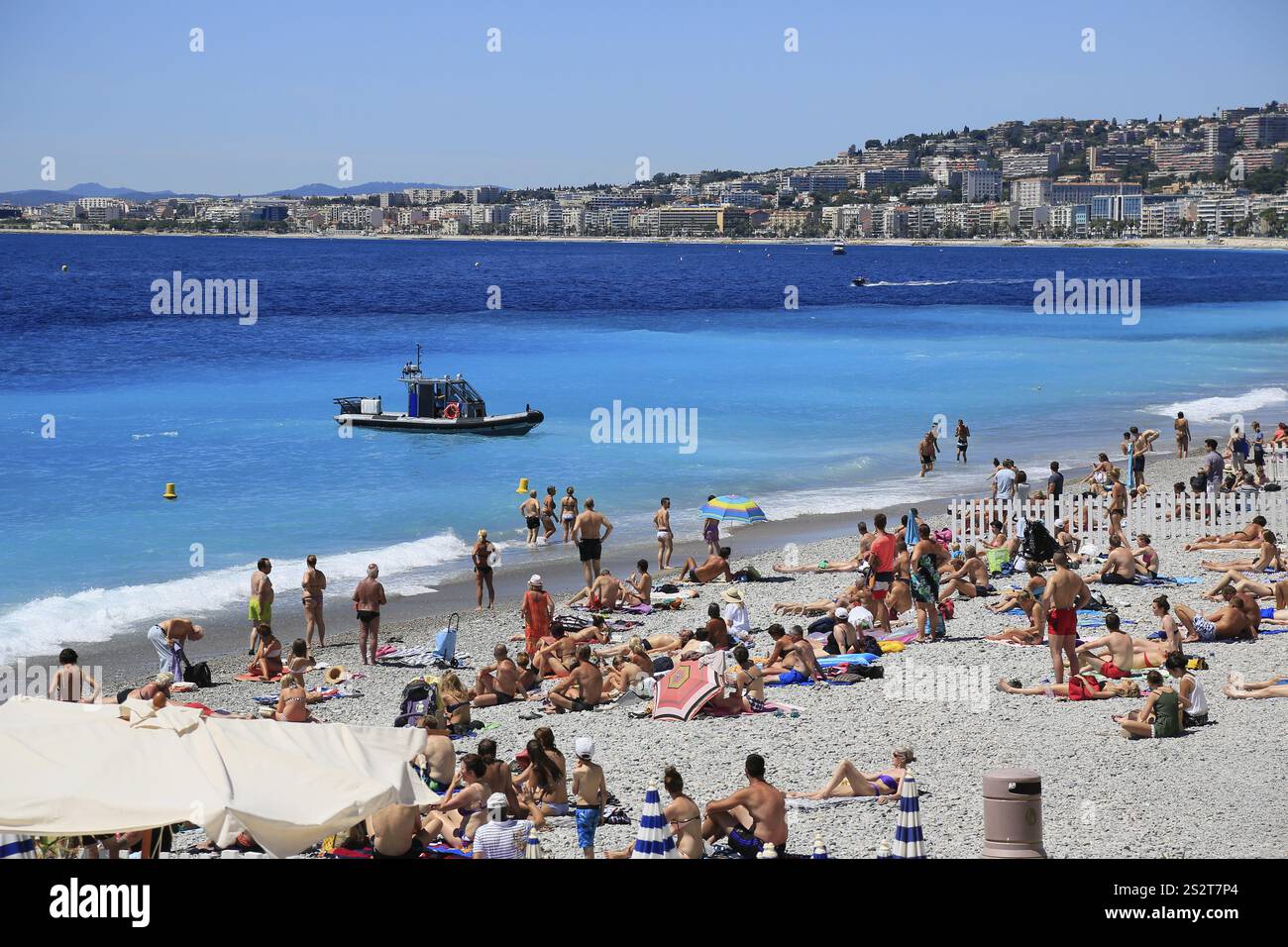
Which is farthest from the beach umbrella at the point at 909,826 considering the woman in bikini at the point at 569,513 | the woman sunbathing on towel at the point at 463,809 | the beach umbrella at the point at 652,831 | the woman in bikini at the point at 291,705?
the woman in bikini at the point at 569,513

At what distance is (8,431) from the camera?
38.4m

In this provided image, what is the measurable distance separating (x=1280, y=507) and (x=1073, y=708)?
957cm

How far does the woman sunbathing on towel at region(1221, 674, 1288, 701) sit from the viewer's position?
12.3m

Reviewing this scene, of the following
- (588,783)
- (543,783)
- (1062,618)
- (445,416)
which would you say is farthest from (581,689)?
(445,416)

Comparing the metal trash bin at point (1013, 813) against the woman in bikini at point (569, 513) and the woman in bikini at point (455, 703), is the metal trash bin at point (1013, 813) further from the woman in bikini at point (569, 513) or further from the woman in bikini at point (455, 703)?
the woman in bikini at point (569, 513)

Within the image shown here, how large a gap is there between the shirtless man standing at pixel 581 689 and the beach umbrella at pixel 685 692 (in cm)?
63

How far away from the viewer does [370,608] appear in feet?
52.9

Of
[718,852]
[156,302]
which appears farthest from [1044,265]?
[718,852]

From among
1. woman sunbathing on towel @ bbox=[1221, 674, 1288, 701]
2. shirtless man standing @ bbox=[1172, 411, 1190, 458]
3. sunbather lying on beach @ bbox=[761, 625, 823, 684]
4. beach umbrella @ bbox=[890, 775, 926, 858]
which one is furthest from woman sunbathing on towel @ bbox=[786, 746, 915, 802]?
shirtless man standing @ bbox=[1172, 411, 1190, 458]

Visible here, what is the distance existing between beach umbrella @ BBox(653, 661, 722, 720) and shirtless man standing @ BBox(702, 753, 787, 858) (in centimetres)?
367

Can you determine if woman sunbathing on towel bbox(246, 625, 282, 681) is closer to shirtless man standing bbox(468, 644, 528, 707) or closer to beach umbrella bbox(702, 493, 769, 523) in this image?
shirtless man standing bbox(468, 644, 528, 707)

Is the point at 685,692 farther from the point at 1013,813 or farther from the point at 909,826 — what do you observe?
the point at 1013,813

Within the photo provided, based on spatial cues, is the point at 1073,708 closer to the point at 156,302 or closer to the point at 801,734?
the point at 801,734

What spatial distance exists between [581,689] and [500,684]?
874 mm
